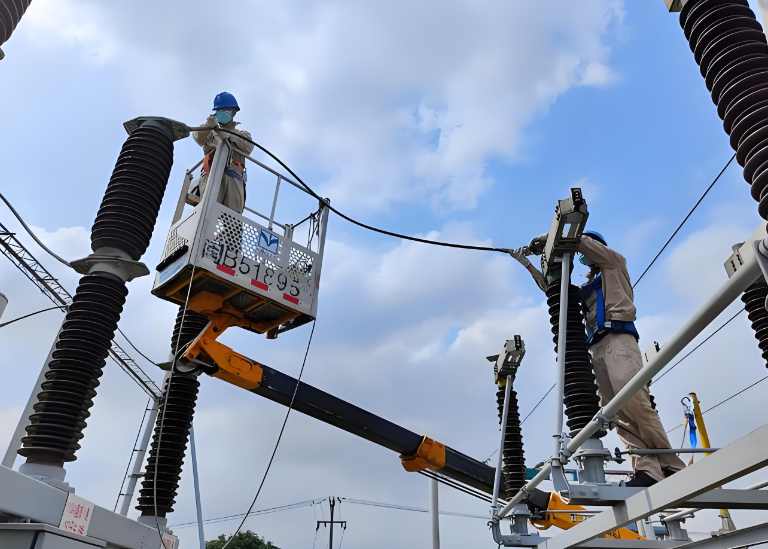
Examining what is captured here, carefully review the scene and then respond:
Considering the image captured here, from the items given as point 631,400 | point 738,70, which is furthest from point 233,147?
point 738,70

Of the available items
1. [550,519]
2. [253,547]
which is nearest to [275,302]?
[550,519]

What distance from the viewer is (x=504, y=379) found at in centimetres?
868

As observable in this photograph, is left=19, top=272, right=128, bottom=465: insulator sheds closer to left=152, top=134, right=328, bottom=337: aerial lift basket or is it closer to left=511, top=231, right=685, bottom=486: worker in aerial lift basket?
left=152, top=134, right=328, bottom=337: aerial lift basket

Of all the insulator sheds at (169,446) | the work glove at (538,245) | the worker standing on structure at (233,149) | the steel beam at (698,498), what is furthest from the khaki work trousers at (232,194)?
the steel beam at (698,498)

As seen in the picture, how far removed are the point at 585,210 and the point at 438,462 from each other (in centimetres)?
556

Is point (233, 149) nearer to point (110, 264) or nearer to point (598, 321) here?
point (110, 264)

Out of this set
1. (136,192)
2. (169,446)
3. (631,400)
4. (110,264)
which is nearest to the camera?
(631,400)

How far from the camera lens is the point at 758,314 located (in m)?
7.14

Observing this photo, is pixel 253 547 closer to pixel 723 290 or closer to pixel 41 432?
pixel 41 432

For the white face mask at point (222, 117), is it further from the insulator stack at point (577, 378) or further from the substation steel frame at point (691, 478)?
the substation steel frame at point (691, 478)

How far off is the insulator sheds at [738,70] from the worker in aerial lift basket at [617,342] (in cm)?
246

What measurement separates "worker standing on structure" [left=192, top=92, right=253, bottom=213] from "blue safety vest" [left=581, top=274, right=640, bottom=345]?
3632 mm

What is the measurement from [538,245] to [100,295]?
→ 3830 millimetres

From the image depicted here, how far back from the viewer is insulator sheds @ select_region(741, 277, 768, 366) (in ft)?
23.0
